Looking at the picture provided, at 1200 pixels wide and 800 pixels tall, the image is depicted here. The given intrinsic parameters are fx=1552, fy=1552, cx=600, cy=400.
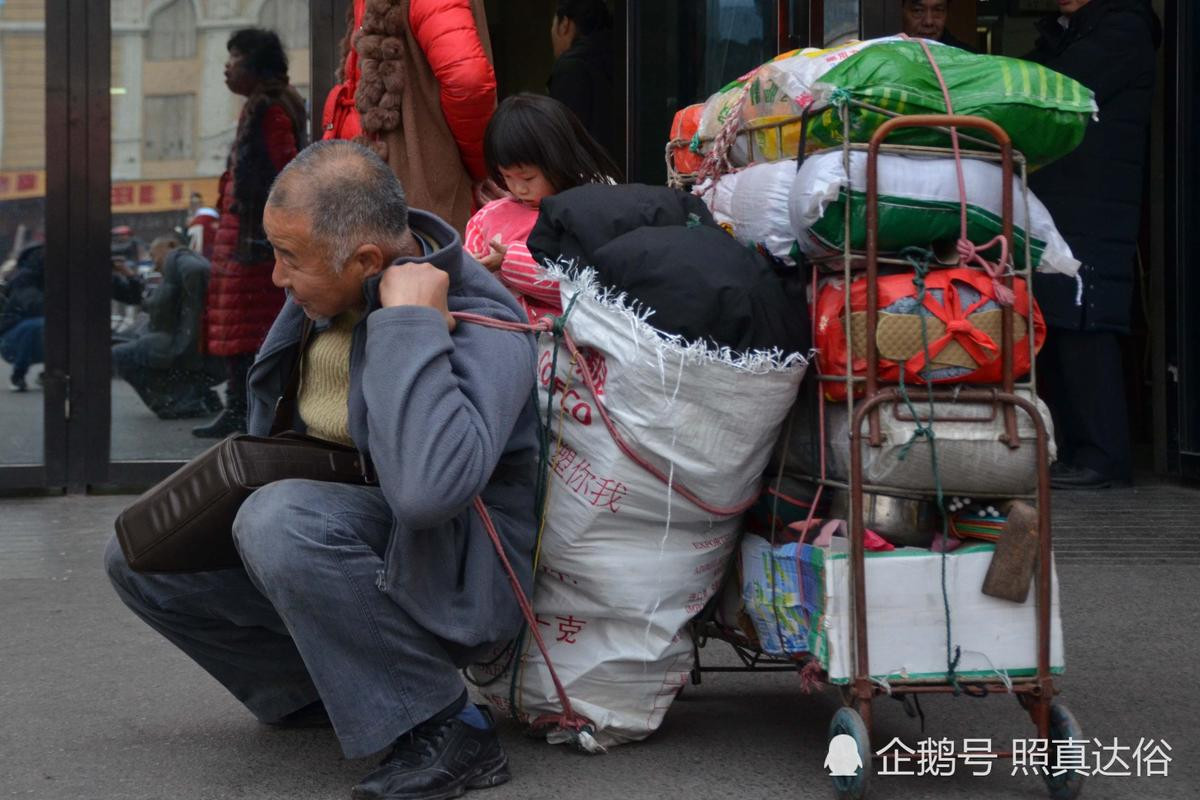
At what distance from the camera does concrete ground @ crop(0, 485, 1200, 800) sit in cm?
316

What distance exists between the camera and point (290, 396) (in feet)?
11.1

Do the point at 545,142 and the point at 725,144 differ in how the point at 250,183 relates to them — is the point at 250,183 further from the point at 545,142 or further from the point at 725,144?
the point at 725,144

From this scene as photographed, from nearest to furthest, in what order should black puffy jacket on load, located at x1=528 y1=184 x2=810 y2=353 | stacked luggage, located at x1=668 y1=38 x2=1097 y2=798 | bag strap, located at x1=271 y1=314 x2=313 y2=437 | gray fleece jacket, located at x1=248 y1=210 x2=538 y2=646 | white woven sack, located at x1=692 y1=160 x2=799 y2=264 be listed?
gray fleece jacket, located at x1=248 y1=210 x2=538 y2=646 → stacked luggage, located at x1=668 y1=38 x2=1097 y2=798 → black puffy jacket on load, located at x1=528 y1=184 x2=810 y2=353 → white woven sack, located at x1=692 y1=160 x2=799 y2=264 → bag strap, located at x1=271 y1=314 x2=313 y2=437

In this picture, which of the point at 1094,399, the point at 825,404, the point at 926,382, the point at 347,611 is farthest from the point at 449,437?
the point at 1094,399

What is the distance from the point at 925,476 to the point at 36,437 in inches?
194

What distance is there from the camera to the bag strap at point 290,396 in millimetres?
3344

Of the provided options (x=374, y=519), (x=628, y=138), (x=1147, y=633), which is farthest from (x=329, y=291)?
(x=628, y=138)

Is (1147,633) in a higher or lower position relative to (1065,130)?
lower

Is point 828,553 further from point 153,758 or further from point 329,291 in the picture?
point 153,758

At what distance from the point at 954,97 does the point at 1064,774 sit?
1338 mm

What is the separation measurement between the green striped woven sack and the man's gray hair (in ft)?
2.86

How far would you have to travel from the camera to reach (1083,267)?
6.82 metres

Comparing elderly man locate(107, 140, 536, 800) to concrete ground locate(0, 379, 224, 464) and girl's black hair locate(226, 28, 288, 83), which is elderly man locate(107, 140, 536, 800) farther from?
girl's black hair locate(226, 28, 288, 83)

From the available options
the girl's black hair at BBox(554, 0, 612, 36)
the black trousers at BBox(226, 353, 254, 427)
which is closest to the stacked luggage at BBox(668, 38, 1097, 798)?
the girl's black hair at BBox(554, 0, 612, 36)
